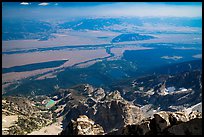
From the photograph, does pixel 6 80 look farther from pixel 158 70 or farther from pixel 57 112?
pixel 57 112

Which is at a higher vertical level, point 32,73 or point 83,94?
point 83,94

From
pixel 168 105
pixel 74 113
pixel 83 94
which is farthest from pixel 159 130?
pixel 83 94

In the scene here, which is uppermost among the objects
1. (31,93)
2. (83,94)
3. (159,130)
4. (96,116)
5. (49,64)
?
(159,130)

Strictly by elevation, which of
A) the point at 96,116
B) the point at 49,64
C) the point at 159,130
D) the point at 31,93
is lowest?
the point at 49,64

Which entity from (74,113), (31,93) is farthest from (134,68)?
(74,113)

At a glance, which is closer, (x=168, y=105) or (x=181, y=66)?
(x=168, y=105)

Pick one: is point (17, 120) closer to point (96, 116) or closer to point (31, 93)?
point (96, 116)

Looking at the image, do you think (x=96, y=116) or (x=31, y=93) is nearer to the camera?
(x=96, y=116)

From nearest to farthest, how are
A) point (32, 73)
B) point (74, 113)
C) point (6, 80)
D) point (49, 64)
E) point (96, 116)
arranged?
point (96, 116), point (74, 113), point (6, 80), point (32, 73), point (49, 64)

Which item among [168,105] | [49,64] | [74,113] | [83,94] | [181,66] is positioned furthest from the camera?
[49,64]
